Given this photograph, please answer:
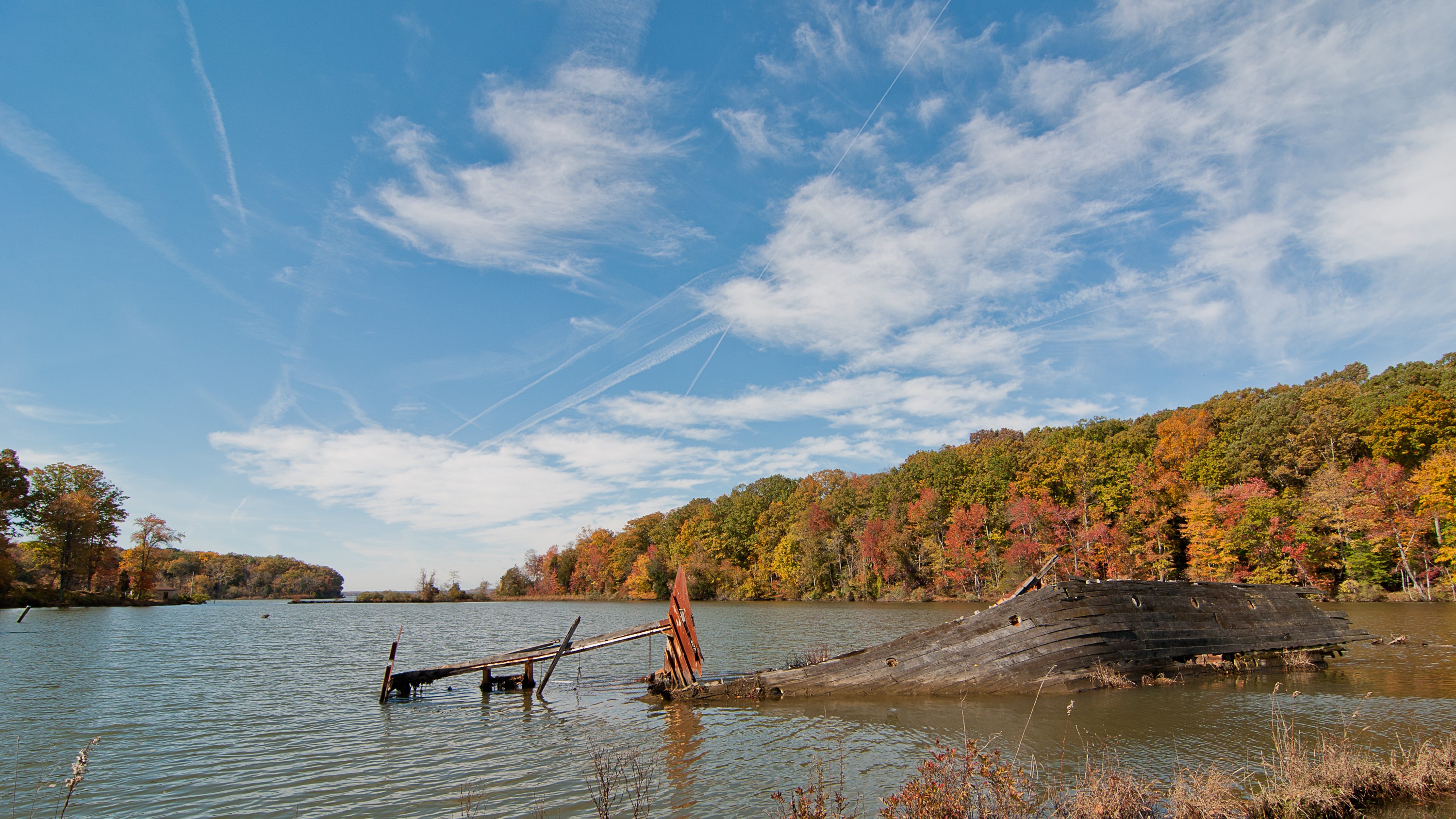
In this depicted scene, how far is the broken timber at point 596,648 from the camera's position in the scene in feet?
54.6

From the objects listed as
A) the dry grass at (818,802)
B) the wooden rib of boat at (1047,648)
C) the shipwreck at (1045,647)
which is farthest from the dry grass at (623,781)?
the wooden rib of boat at (1047,648)

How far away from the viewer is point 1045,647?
45.8 ft

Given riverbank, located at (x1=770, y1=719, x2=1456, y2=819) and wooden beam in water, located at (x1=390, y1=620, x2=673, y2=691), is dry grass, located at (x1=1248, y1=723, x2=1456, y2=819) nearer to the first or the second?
riverbank, located at (x1=770, y1=719, x2=1456, y2=819)

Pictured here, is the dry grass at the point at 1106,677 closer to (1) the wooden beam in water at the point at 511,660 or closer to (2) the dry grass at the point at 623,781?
(2) the dry grass at the point at 623,781

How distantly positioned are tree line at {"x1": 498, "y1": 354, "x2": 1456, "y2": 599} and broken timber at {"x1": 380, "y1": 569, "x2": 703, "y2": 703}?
136 feet

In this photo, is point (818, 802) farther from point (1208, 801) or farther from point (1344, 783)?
point (1344, 783)

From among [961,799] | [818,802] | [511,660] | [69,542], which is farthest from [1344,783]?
[69,542]

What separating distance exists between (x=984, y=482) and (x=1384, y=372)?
39.6 m

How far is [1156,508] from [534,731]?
6439 cm

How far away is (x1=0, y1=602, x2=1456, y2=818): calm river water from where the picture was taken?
973 cm

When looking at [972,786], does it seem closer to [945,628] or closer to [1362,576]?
[945,628]

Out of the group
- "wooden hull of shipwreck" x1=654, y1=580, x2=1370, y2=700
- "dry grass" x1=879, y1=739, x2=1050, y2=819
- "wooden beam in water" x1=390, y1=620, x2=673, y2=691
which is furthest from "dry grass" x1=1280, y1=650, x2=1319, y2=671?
"wooden beam in water" x1=390, y1=620, x2=673, y2=691

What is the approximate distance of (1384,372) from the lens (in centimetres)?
6275

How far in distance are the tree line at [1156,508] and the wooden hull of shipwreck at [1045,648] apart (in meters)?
33.2
